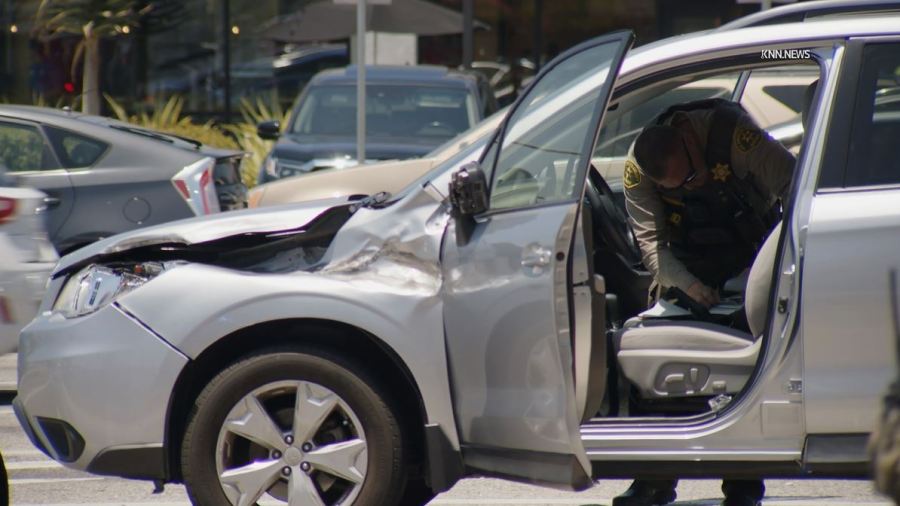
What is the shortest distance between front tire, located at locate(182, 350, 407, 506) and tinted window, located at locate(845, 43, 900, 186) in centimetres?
167

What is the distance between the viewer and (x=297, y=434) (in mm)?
4652

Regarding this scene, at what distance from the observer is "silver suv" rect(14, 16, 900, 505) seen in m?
Answer: 4.39

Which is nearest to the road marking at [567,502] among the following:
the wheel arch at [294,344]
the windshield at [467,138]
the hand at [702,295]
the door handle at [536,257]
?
the hand at [702,295]

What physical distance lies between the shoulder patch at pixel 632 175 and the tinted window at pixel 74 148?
5703 millimetres

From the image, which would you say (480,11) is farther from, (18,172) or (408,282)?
(408,282)

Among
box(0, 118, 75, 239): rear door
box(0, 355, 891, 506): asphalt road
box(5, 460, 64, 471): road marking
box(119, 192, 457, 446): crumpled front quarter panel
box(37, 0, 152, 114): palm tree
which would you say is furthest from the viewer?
box(37, 0, 152, 114): palm tree

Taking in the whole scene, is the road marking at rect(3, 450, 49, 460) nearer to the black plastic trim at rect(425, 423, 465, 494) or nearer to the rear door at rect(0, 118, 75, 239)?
the black plastic trim at rect(425, 423, 465, 494)

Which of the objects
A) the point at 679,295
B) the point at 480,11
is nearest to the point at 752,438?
the point at 679,295

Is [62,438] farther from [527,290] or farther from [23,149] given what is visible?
[23,149]

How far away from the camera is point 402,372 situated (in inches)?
185

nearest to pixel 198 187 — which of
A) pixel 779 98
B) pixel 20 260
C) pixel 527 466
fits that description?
pixel 779 98

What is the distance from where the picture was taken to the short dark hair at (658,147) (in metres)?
5.28

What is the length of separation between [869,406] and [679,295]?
3.33ft

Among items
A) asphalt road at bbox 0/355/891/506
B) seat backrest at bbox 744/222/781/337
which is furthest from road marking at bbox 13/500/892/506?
seat backrest at bbox 744/222/781/337
